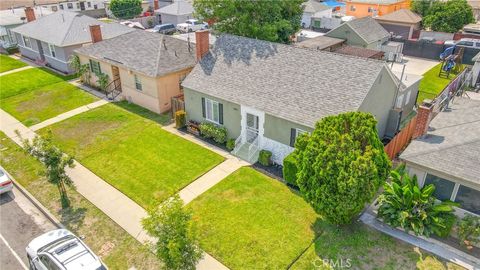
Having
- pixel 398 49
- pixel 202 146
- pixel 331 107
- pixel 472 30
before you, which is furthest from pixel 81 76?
pixel 472 30

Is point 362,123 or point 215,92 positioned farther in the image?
point 215,92

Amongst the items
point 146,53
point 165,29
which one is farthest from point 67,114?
point 165,29

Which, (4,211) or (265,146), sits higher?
(265,146)

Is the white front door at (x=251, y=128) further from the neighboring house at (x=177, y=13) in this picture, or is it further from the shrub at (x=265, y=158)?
the neighboring house at (x=177, y=13)

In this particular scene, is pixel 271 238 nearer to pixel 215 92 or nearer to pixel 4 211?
pixel 215 92

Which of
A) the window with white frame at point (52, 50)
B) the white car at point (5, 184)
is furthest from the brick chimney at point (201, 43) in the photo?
the window with white frame at point (52, 50)

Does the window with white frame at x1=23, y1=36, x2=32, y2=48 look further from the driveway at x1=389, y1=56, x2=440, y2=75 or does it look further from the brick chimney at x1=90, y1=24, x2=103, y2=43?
the driveway at x1=389, y1=56, x2=440, y2=75

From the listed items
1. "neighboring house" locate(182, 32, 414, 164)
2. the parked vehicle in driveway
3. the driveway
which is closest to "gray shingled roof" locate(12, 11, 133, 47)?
the parked vehicle in driveway
